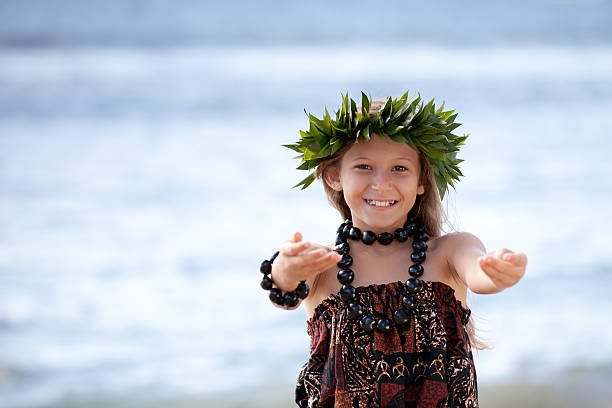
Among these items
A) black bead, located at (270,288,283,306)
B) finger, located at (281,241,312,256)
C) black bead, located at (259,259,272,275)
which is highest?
black bead, located at (259,259,272,275)

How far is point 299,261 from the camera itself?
2268 millimetres

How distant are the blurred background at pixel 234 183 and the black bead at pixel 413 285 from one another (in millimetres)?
460

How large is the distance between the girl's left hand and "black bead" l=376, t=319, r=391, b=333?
0.43 m

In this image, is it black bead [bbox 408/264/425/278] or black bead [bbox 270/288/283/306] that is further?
black bead [bbox 408/264/425/278]

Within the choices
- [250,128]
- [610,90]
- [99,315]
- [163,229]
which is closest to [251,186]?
[163,229]

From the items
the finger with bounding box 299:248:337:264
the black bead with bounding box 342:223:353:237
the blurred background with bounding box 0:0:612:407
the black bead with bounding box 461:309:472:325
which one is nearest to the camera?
the finger with bounding box 299:248:337:264

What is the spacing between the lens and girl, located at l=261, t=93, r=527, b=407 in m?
2.49

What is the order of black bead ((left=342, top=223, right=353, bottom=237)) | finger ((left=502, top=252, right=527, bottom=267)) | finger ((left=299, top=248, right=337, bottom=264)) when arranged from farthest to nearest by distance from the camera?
black bead ((left=342, top=223, right=353, bottom=237)), finger ((left=299, top=248, right=337, bottom=264)), finger ((left=502, top=252, right=527, bottom=267))

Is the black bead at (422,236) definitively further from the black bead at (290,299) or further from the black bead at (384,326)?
the black bead at (290,299)

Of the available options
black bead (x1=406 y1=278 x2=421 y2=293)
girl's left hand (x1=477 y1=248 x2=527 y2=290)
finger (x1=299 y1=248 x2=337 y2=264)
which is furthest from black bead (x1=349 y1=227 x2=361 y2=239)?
girl's left hand (x1=477 y1=248 x2=527 y2=290)

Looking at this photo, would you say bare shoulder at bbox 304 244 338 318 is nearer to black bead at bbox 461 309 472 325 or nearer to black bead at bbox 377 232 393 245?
black bead at bbox 377 232 393 245

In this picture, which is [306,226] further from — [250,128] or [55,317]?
[250,128]

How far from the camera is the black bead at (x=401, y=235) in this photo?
2.68 meters

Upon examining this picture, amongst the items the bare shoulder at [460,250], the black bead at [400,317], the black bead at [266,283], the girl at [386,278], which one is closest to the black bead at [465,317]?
the girl at [386,278]
